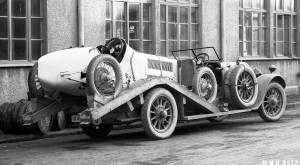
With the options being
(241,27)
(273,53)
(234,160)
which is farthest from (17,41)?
(273,53)

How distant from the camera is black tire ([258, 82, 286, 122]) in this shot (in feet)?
44.7

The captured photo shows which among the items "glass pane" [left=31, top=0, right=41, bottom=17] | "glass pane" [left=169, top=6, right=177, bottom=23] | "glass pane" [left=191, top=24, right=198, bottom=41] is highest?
"glass pane" [left=169, top=6, right=177, bottom=23]

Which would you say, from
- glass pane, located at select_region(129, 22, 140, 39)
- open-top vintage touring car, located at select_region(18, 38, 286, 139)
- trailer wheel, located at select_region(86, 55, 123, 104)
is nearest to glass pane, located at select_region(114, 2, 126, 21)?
glass pane, located at select_region(129, 22, 140, 39)

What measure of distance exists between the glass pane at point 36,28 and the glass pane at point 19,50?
40 centimetres

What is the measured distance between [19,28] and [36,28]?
1.80 feet

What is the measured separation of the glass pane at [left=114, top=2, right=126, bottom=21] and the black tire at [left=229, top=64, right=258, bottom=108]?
202 inches

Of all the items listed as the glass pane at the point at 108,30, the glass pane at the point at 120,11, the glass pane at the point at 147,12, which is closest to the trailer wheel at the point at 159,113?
the glass pane at the point at 108,30

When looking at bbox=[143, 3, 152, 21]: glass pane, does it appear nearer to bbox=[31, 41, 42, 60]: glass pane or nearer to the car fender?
bbox=[31, 41, 42, 60]: glass pane

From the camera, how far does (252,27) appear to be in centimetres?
2148

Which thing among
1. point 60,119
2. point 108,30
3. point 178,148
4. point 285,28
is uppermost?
point 285,28

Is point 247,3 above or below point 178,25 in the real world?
above

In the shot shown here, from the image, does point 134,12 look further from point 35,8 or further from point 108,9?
point 35,8

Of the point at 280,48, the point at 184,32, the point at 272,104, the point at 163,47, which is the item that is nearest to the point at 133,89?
the point at 272,104

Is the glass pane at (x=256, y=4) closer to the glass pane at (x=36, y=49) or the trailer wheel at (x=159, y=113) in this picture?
the glass pane at (x=36, y=49)
